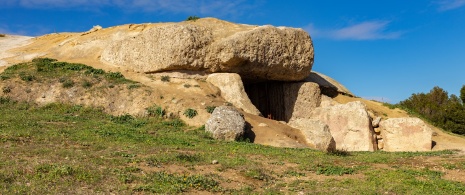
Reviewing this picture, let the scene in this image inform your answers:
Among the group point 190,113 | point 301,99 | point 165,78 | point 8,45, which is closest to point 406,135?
point 301,99

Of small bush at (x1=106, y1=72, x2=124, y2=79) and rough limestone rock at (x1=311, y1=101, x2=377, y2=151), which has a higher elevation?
small bush at (x1=106, y1=72, x2=124, y2=79)

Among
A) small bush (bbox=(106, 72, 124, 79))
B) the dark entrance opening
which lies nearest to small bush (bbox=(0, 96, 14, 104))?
small bush (bbox=(106, 72, 124, 79))

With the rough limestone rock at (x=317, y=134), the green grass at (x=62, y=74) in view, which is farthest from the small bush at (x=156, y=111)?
the rough limestone rock at (x=317, y=134)

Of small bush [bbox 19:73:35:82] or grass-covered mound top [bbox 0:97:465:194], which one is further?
small bush [bbox 19:73:35:82]

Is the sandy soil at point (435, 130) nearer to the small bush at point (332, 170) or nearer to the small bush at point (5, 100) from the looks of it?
the small bush at point (332, 170)

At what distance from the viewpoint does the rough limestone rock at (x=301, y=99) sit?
1115 inches

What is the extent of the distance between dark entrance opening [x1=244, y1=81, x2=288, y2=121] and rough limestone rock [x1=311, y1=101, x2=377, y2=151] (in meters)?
6.33

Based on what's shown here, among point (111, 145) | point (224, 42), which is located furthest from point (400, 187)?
point (224, 42)

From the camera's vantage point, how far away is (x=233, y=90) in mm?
24297

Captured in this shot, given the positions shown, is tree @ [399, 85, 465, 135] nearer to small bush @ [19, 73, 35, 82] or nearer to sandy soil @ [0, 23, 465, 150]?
sandy soil @ [0, 23, 465, 150]

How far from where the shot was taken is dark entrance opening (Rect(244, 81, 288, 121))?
29417 millimetres

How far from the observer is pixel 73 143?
45.1 feet

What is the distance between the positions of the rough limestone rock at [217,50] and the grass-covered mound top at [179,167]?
Result: 319 inches

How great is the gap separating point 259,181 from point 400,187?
335 centimetres
